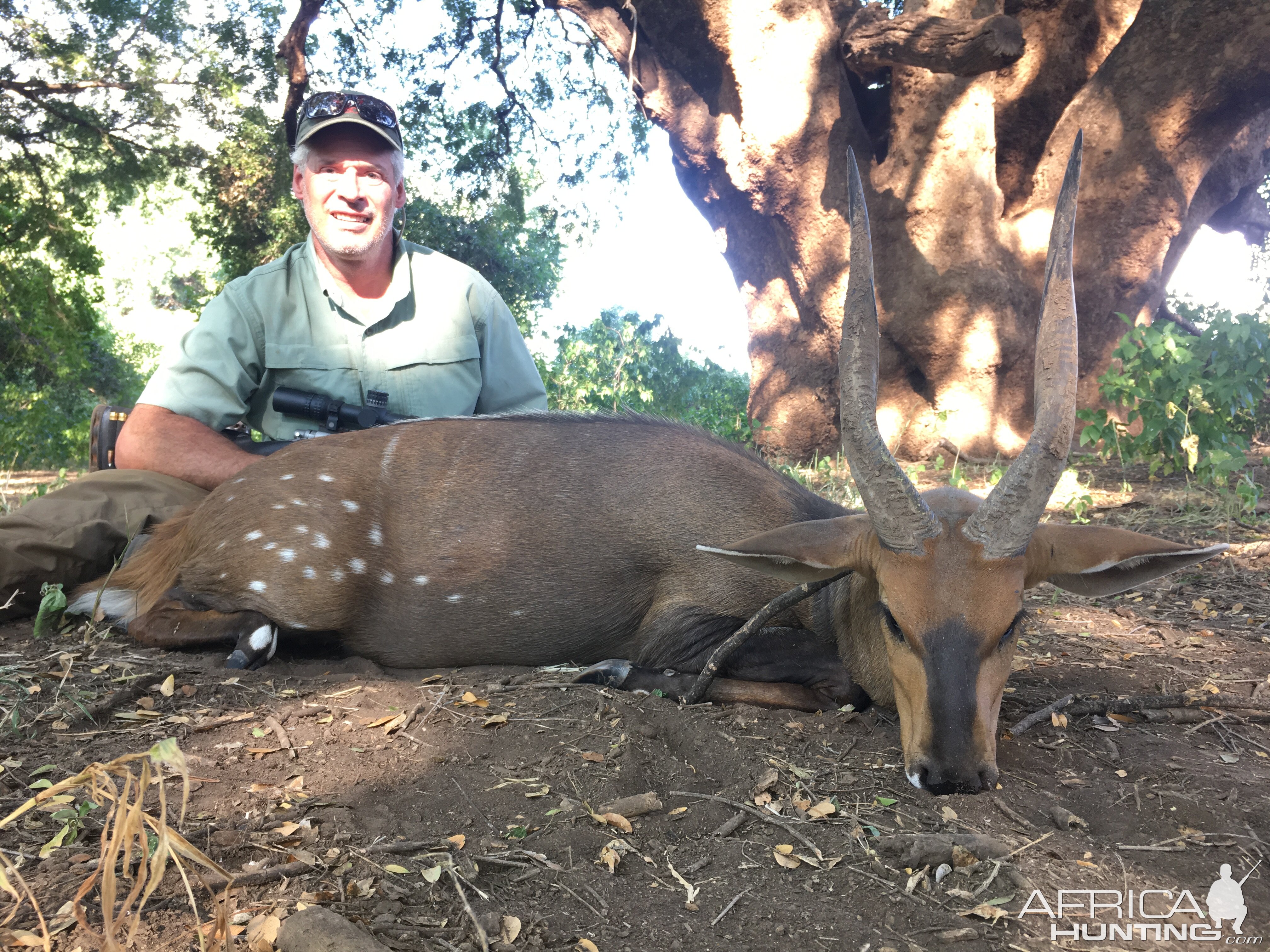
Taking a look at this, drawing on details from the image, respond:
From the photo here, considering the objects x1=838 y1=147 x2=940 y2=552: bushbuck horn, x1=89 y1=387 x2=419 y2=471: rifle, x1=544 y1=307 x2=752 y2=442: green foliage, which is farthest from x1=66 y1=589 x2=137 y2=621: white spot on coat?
x1=544 y1=307 x2=752 y2=442: green foliage

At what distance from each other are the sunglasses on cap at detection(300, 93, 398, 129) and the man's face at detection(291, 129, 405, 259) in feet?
0.31

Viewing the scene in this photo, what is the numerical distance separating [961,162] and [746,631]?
22.2 ft

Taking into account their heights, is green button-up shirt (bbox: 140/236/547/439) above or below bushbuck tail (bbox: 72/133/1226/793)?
above

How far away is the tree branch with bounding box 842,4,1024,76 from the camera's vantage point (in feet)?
23.8

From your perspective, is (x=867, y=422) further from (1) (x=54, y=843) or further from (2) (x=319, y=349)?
(2) (x=319, y=349)

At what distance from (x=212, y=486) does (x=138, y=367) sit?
22.8 metres

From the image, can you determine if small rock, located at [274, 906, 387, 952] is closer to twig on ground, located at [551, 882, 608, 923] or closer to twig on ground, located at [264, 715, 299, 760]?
twig on ground, located at [551, 882, 608, 923]

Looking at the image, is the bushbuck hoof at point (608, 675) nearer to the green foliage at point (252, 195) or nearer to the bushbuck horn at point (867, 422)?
the bushbuck horn at point (867, 422)

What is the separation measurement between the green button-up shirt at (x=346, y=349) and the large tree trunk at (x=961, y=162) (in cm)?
456

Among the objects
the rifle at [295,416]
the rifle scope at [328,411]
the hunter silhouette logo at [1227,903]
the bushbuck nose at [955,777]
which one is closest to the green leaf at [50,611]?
the rifle at [295,416]

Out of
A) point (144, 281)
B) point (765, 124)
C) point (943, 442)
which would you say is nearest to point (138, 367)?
point (144, 281)

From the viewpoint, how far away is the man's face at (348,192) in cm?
474

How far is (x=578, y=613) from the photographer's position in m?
3.48

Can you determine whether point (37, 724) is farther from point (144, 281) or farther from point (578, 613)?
point (144, 281)
